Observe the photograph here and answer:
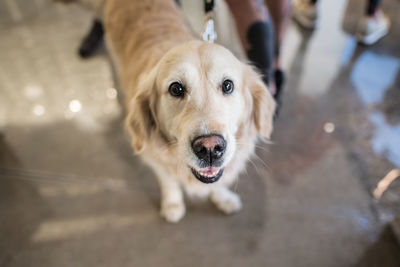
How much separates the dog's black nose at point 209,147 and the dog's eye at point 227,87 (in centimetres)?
24

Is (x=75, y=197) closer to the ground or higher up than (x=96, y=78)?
closer to the ground

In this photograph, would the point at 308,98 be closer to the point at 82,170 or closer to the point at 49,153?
the point at 82,170

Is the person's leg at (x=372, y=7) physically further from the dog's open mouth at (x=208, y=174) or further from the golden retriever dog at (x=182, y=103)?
the dog's open mouth at (x=208, y=174)

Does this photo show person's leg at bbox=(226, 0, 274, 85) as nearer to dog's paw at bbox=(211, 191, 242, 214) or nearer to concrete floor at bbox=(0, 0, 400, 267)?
concrete floor at bbox=(0, 0, 400, 267)

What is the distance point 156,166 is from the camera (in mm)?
1541

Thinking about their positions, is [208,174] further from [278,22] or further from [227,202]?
[278,22]

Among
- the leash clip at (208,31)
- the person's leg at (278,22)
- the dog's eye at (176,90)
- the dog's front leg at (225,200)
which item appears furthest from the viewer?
the person's leg at (278,22)

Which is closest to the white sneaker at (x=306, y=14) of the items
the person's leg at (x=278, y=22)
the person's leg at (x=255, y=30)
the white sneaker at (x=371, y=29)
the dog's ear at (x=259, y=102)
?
the white sneaker at (x=371, y=29)

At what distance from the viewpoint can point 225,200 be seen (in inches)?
66.5


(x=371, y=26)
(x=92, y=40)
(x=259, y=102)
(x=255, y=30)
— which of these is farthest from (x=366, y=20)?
(x=92, y=40)

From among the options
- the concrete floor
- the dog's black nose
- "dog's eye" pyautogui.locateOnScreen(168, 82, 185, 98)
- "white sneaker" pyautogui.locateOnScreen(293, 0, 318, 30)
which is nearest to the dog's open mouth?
the dog's black nose

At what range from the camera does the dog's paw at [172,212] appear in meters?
1.66

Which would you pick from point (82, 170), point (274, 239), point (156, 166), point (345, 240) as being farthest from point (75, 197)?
point (345, 240)

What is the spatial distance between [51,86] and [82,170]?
3.02ft
